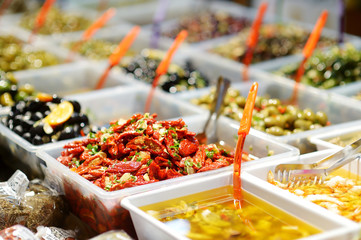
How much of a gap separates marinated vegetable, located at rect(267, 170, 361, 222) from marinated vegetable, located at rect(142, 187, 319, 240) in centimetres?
19

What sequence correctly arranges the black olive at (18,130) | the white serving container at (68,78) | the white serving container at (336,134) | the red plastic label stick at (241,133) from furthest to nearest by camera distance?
1. the white serving container at (68,78)
2. the black olive at (18,130)
3. the white serving container at (336,134)
4. the red plastic label stick at (241,133)

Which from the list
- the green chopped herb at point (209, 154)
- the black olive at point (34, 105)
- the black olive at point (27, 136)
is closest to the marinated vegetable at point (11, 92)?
the black olive at point (34, 105)

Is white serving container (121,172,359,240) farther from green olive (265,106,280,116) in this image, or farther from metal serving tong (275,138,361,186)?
green olive (265,106,280,116)

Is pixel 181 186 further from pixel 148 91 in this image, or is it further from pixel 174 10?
pixel 174 10

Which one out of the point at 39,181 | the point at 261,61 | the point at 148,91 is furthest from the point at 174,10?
the point at 39,181

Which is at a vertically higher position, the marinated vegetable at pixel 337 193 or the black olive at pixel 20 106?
the black olive at pixel 20 106

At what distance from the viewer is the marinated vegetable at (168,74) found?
10.8 feet

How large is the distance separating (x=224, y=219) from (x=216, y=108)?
3.20 feet

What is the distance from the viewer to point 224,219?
1676 mm

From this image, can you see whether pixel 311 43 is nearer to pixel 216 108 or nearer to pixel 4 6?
pixel 216 108

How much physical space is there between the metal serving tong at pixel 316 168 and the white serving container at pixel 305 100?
1.07 feet

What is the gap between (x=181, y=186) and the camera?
182 centimetres

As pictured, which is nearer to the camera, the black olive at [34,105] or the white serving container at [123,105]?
the black olive at [34,105]

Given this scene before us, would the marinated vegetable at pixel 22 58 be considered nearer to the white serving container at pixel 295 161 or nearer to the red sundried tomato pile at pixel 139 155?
the red sundried tomato pile at pixel 139 155
